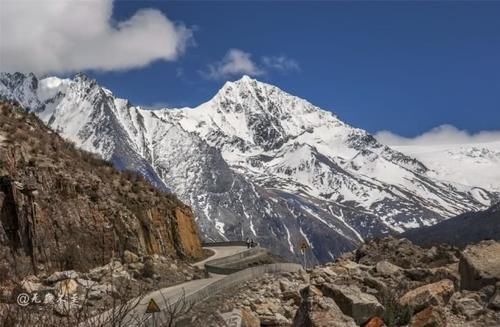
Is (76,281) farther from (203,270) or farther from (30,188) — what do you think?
(203,270)

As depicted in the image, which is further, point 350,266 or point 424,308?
point 350,266

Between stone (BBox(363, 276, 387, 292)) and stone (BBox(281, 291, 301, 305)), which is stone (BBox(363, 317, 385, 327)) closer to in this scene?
stone (BBox(363, 276, 387, 292))

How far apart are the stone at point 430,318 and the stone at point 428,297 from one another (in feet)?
4.24

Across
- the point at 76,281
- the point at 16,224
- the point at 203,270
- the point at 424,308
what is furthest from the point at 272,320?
the point at 203,270

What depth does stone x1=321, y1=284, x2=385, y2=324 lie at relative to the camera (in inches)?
690

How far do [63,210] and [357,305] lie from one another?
84.2ft

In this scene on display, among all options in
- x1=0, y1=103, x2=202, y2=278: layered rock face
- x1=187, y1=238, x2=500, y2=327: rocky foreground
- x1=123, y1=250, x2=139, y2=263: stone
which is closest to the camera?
x1=187, y1=238, x2=500, y2=327: rocky foreground

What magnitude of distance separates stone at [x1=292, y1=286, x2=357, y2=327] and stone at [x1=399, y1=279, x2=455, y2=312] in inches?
91.4

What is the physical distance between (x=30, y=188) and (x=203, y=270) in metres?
13.9

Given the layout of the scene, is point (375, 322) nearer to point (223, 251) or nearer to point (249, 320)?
point (249, 320)

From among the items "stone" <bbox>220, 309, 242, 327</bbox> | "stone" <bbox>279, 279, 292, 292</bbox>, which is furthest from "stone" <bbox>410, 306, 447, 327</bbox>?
"stone" <bbox>279, 279, 292, 292</bbox>

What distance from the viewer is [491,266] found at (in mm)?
19438

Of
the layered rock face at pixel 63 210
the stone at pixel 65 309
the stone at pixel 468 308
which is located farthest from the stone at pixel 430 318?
the layered rock face at pixel 63 210

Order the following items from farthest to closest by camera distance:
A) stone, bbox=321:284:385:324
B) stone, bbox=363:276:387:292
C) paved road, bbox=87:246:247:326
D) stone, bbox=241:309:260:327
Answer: stone, bbox=363:276:387:292, stone, bbox=241:309:260:327, stone, bbox=321:284:385:324, paved road, bbox=87:246:247:326
